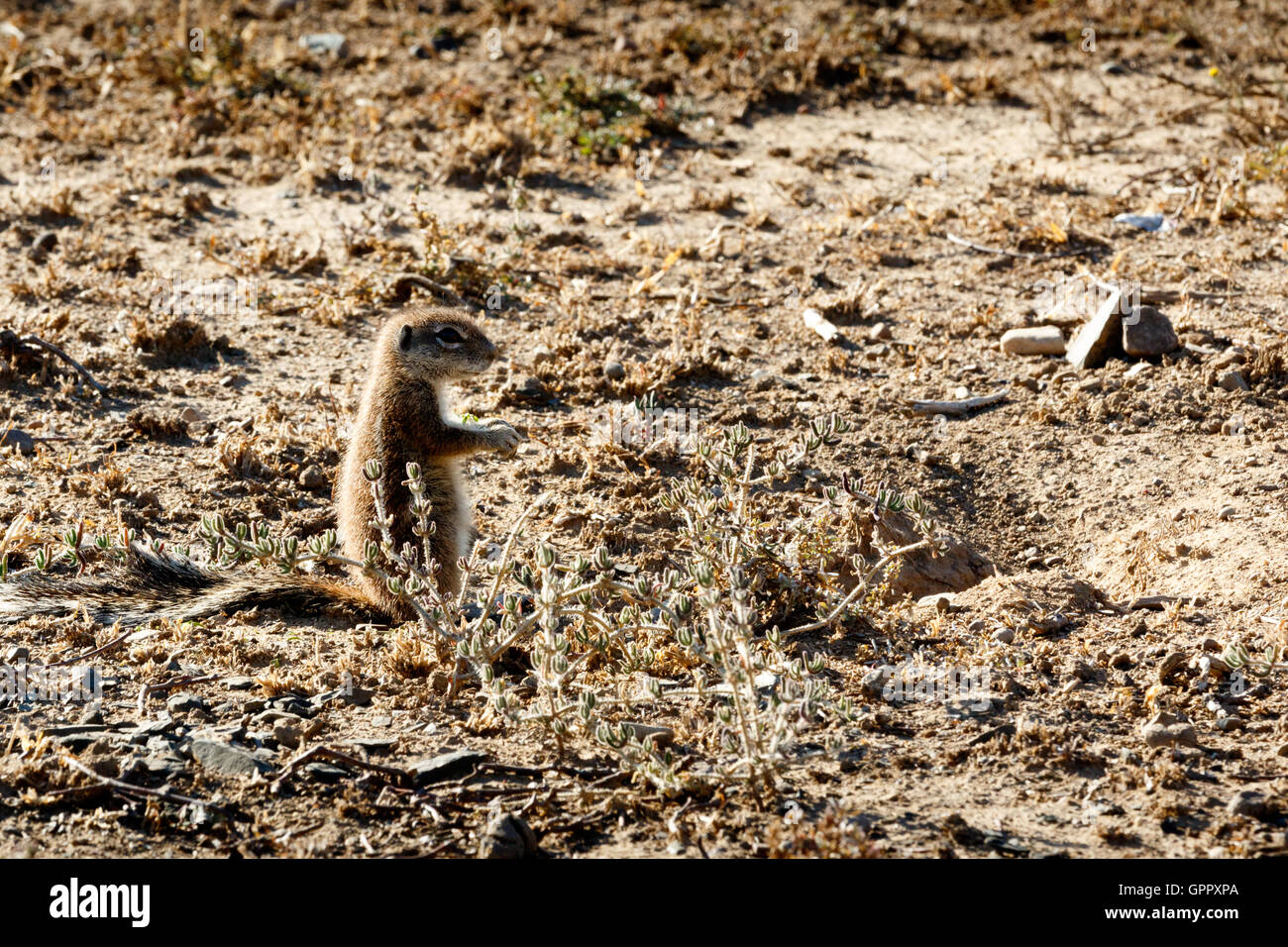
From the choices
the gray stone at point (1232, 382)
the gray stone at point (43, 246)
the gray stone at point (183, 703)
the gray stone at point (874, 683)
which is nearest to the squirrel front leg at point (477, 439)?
the gray stone at point (183, 703)

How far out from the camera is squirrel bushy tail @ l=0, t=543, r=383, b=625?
5.34 metres

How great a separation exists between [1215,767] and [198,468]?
4905 millimetres

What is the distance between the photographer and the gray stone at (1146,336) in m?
7.23

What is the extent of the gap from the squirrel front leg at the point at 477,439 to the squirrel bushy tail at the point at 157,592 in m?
0.83

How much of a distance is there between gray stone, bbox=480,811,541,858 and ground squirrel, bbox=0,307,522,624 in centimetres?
169

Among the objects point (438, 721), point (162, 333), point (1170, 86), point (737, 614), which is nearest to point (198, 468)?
point (162, 333)

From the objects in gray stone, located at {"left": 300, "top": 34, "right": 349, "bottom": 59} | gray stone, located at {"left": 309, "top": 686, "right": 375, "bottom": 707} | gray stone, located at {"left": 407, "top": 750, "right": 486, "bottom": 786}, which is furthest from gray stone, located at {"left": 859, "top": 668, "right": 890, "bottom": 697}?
gray stone, located at {"left": 300, "top": 34, "right": 349, "bottom": 59}

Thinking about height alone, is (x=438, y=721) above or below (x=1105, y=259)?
below

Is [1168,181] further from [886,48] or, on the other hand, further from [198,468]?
[198,468]

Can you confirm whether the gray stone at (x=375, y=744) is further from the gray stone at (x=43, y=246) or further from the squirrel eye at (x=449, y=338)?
the gray stone at (x=43, y=246)

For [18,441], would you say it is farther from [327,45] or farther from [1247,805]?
[327,45]

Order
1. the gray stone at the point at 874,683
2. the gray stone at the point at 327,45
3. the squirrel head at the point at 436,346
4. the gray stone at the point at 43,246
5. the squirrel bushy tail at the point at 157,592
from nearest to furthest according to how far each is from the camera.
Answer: the gray stone at the point at 874,683 < the squirrel bushy tail at the point at 157,592 < the squirrel head at the point at 436,346 < the gray stone at the point at 43,246 < the gray stone at the point at 327,45

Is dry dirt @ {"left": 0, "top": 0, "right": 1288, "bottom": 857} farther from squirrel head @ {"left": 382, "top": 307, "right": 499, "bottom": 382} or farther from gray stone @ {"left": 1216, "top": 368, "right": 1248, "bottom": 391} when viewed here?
squirrel head @ {"left": 382, "top": 307, "right": 499, "bottom": 382}
